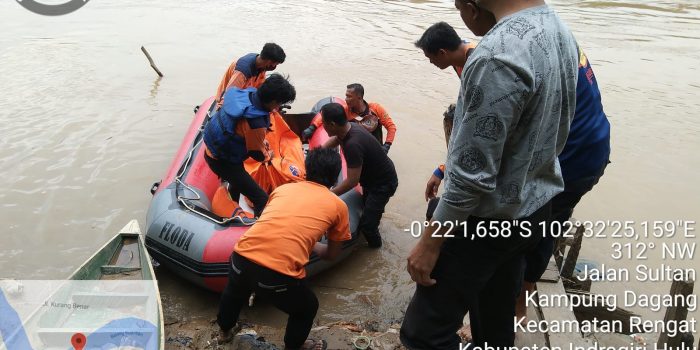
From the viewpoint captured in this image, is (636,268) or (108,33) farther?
(108,33)

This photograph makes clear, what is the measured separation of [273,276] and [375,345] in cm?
81

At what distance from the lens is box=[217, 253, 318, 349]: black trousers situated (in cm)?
228

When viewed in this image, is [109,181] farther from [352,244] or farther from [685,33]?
[685,33]

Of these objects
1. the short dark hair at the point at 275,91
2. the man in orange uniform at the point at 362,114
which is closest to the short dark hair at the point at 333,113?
the short dark hair at the point at 275,91

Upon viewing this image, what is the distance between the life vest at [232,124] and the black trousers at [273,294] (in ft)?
3.40

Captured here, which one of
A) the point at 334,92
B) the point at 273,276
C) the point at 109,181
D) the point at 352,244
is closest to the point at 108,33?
the point at 334,92

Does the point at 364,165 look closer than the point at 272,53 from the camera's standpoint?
Yes

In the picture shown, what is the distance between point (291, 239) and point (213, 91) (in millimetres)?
5740

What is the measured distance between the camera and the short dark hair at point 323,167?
7.78 ft

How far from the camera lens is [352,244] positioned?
12.0ft

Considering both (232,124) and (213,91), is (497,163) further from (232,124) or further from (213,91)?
(213,91)

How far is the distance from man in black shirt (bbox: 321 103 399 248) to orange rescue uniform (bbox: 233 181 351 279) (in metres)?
0.91

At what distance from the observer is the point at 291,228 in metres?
2.26

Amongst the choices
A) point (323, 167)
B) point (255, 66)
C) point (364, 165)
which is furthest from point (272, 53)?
point (323, 167)
